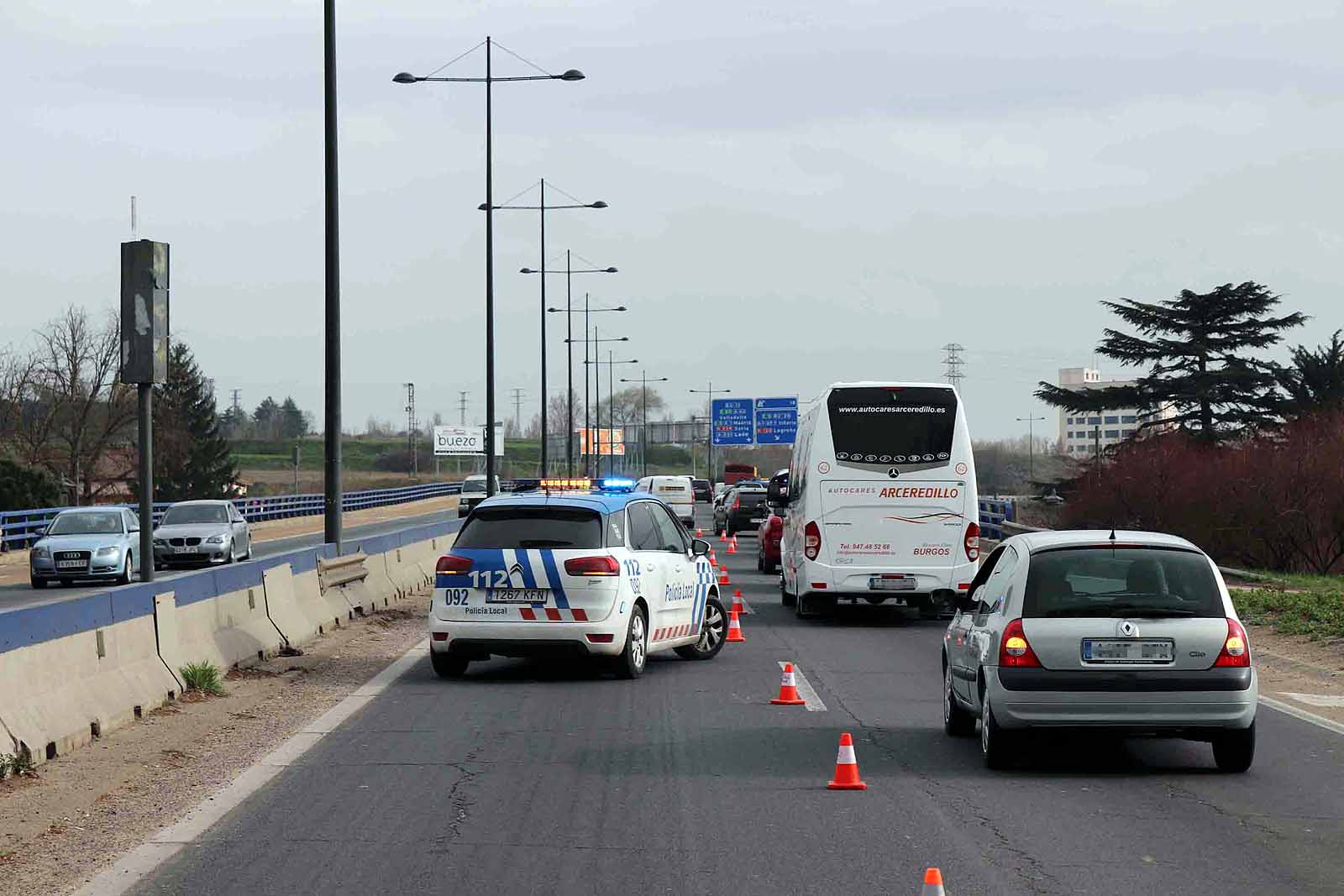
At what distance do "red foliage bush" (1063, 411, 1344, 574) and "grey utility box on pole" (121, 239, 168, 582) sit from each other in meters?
27.7

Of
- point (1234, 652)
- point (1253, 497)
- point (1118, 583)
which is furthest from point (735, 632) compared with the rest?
point (1253, 497)

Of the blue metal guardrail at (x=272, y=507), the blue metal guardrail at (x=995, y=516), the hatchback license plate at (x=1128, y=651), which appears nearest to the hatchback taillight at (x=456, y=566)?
the hatchback license plate at (x=1128, y=651)

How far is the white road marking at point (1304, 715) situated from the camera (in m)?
12.8

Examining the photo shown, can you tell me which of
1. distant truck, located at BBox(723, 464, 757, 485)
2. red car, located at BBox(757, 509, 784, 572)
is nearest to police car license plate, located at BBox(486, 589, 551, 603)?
red car, located at BBox(757, 509, 784, 572)

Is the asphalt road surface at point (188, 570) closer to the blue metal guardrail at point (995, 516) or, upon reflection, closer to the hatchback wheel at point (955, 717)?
the hatchback wheel at point (955, 717)

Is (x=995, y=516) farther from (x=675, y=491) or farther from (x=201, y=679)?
(x=201, y=679)

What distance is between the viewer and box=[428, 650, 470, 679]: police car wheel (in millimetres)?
15609

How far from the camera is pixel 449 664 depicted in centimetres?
1578

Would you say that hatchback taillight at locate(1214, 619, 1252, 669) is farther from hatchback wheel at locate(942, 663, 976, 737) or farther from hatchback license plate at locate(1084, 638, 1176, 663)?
hatchback wheel at locate(942, 663, 976, 737)

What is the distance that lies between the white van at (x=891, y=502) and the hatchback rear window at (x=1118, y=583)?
1176 cm

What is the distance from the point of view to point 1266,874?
297 inches

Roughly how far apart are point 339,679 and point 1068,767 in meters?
7.34

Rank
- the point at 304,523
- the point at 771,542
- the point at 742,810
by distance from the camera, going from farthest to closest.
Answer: the point at 304,523
the point at 771,542
the point at 742,810

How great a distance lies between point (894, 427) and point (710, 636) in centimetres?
577
